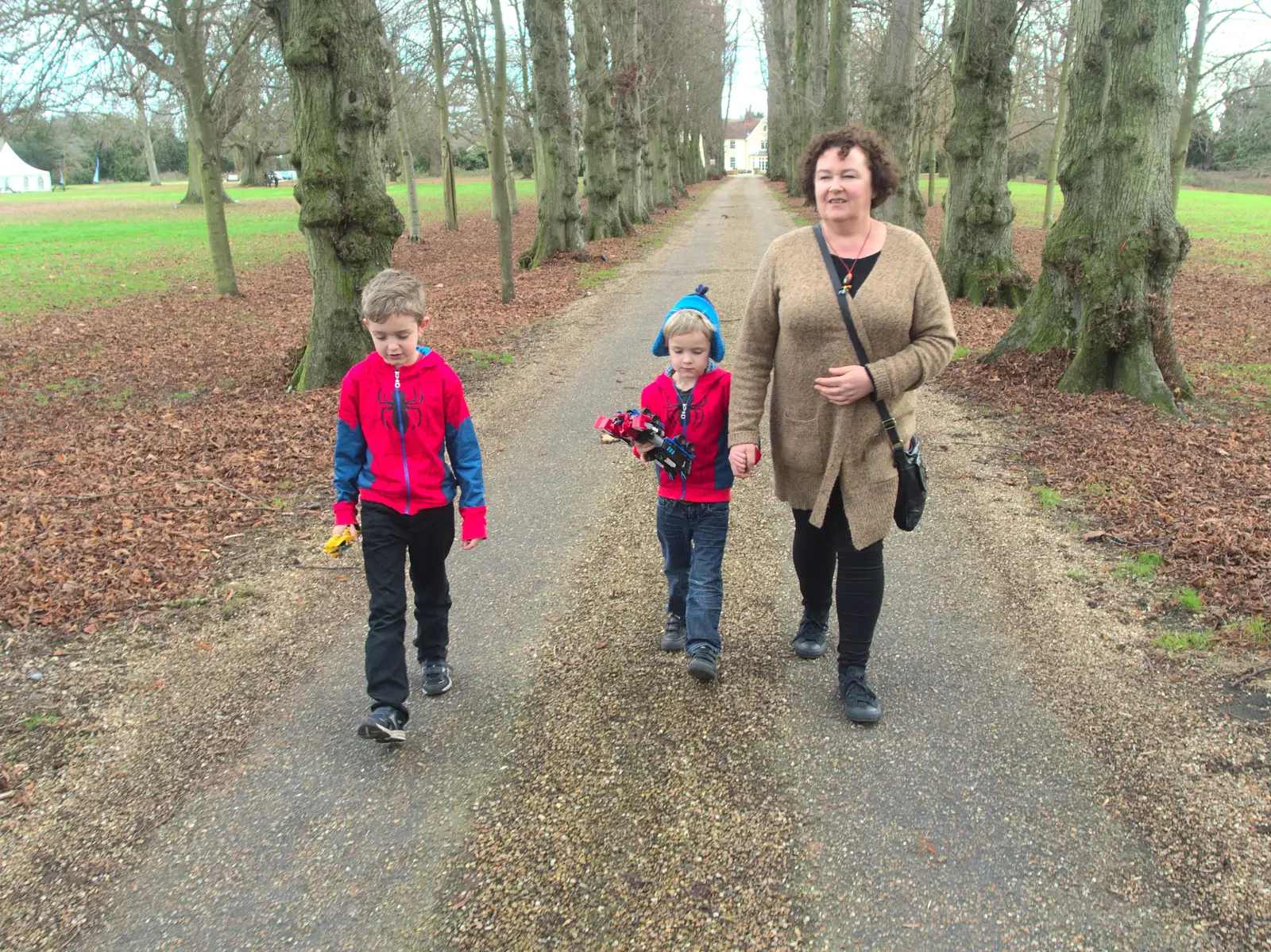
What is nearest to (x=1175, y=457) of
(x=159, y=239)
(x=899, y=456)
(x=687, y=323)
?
(x=899, y=456)

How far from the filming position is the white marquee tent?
67.9 meters

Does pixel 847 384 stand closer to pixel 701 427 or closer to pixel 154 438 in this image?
pixel 701 427

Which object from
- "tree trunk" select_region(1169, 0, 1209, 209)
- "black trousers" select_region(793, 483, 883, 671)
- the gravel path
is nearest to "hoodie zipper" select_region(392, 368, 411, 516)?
the gravel path

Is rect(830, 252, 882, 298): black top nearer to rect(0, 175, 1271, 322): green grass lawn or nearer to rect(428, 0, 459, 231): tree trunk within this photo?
rect(0, 175, 1271, 322): green grass lawn

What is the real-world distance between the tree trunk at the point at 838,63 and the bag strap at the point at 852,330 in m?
14.7

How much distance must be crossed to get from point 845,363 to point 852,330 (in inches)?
4.7

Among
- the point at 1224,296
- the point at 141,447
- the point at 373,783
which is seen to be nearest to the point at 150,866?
the point at 373,783

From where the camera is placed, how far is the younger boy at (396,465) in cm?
319

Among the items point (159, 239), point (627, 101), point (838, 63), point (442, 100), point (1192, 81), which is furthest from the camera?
point (159, 239)

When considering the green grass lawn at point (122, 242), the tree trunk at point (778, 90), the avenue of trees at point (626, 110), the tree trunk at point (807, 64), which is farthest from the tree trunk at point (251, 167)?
the tree trunk at point (807, 64)

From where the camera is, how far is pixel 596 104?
65.3ft

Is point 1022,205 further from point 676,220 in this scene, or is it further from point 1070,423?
point 1070,423

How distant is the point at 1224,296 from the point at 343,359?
44.3ft

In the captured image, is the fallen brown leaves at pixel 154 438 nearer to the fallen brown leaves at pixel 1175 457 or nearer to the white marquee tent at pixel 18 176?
Result: the fallen brown leaves at pixel 1175 457
